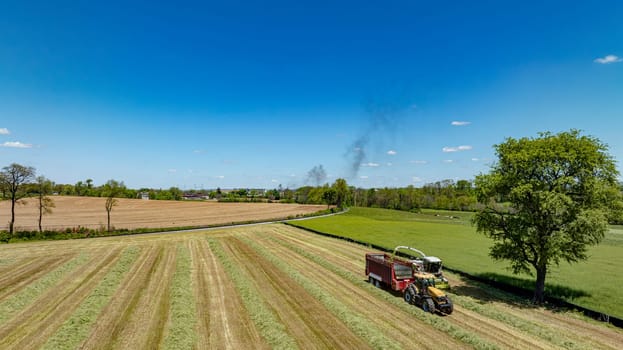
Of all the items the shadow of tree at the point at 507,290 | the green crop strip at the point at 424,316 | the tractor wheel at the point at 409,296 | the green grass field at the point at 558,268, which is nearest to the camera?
the green crop strip at the point at 424,316

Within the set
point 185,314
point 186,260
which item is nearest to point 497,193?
point 185,314

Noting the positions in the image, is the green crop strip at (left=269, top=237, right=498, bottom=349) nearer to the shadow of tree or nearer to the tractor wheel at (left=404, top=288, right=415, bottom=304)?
the tractor wheel at (left=404, top=288, right=415, bottom=304)

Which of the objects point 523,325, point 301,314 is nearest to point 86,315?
point 301,314

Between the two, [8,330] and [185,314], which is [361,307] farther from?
[8,330]

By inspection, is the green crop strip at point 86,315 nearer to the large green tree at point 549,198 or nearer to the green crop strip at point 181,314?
the green crop strip at point 181,314

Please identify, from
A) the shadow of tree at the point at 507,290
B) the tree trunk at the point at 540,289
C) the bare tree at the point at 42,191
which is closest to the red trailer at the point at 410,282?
the shadow of tree at the point at 507,290

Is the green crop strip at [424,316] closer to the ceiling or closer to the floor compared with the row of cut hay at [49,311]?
closer to the floor

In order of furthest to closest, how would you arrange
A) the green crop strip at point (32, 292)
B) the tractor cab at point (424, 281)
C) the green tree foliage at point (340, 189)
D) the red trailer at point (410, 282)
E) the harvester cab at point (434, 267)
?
the green tree foliage at point (340, 189)
the harvester cab at point (434, 267)
the tractor cab at point (424, 281)
the red trailer at point (410, 282)
the green crop strip at point (32, 292)
